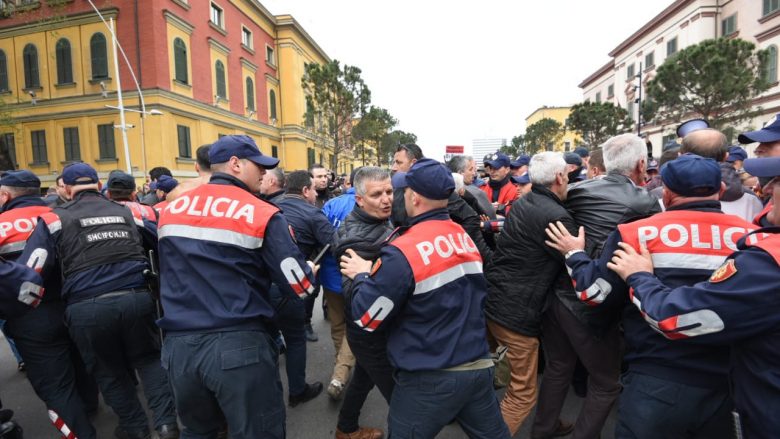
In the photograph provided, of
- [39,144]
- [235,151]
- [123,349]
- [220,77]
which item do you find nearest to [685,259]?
[235,151]

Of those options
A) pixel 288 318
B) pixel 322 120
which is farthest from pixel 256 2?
pixel 288 318

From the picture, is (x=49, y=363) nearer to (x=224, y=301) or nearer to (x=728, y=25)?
(x=224, y=301)

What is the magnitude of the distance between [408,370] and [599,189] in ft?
6.00

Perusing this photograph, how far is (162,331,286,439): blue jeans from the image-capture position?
84.0 inches

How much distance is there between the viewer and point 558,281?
2.91 meters

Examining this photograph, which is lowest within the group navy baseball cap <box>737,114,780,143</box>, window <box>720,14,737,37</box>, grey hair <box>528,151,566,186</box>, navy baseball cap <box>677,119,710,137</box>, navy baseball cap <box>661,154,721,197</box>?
navy baseball cap <box>661,154,721,197</box>

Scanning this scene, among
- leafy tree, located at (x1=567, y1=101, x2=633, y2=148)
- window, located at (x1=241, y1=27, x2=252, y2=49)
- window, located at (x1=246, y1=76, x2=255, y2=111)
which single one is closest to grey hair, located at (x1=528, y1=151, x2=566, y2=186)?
window, located at (x1=246, y1=76, x2=255, y2=111)

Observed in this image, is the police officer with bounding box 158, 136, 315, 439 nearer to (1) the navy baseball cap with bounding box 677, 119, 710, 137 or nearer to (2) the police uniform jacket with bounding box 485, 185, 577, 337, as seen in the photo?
(2) the police uniform jacket with bounding box 485, 185, 577, 337

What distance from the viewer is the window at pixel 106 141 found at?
22438 mm

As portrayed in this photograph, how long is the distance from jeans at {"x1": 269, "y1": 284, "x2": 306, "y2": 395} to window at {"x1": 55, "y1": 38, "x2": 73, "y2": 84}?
2674 cm

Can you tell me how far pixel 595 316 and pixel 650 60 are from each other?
47729 millimetres

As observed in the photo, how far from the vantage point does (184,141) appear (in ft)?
76.8

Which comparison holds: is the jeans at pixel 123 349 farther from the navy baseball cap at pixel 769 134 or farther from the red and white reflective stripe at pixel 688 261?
the navy baseball cap at pixel 769 134

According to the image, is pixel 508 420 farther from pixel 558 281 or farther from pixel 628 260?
pixel 628 260
